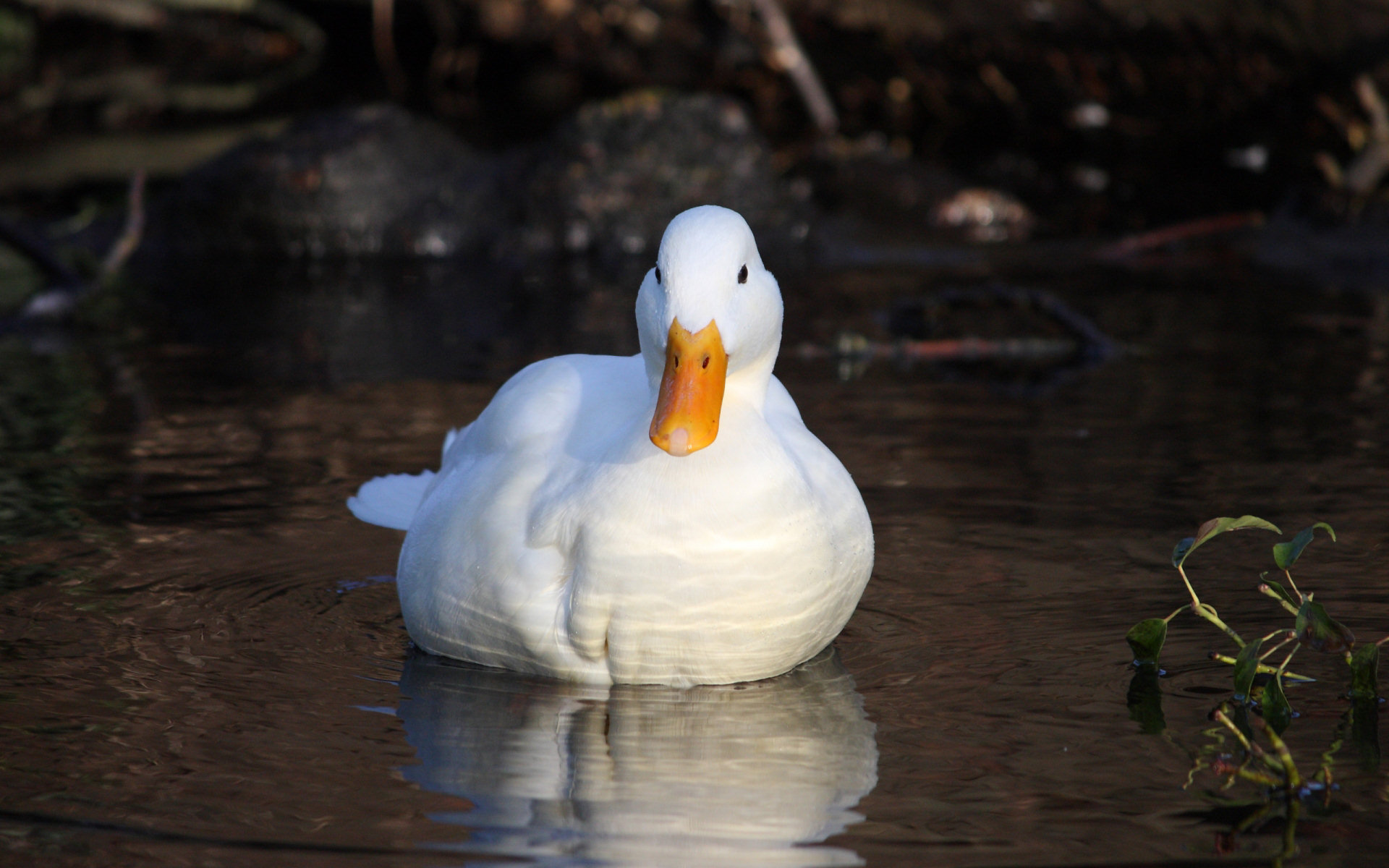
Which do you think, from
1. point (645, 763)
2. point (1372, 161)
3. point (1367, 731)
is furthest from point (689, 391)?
point (1372, 161)

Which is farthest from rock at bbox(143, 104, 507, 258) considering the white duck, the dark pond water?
the white duck

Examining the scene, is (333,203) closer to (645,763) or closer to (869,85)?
(869,85)

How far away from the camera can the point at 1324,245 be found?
40.7 feet

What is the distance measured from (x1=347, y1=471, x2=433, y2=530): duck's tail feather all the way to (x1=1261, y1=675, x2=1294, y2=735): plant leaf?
2.27 m

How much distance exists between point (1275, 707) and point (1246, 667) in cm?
10

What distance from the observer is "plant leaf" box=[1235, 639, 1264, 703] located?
3.71m

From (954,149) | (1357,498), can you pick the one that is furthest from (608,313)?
(954,149)

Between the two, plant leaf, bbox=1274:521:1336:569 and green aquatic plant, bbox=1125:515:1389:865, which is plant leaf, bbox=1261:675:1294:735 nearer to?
green aquatic plant, bbox=1125:515:1389:865

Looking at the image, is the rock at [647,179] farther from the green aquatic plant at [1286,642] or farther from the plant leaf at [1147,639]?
the green aquatic plant at [1286,642]

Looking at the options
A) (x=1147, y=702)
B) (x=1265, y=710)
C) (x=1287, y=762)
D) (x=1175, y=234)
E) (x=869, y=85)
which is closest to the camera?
(x=1287, y=762)

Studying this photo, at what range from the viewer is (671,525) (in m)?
3.78

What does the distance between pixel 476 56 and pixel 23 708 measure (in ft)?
62.8

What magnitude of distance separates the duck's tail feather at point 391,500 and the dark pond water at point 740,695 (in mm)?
183

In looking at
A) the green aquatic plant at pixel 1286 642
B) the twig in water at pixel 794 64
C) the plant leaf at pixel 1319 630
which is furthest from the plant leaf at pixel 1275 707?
the twig in water at pixel 794 64
